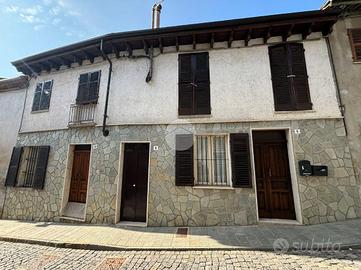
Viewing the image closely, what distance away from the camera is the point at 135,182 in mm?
6484

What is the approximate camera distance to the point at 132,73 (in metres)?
7.08

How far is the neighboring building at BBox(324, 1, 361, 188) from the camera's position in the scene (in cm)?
558

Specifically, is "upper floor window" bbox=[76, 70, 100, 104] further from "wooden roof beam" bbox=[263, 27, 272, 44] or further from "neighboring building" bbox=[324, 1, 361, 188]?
"neighboring building" bbox=[324, 1, 361, 188]

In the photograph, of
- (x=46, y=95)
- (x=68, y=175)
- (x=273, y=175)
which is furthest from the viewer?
(x=46, y=95)

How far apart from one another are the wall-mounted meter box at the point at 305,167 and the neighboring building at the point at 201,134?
0.04 metres

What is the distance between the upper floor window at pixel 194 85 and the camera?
641 cm

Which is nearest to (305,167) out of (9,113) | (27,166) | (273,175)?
(273,175)

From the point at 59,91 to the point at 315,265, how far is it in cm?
1030

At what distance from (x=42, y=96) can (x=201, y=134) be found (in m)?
7.75

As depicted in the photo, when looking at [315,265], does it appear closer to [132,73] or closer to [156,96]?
[156,96]

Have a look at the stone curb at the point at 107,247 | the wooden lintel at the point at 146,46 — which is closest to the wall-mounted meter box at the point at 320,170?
the stone curb at the point at 107,247

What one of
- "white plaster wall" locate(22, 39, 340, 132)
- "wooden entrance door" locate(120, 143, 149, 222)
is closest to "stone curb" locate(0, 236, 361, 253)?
"wooden entrance door" locate(120, 143, 149, 222)

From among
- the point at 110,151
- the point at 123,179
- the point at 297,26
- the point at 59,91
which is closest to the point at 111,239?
the point at 123,179

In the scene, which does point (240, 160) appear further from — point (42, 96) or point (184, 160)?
point (42, 96)
